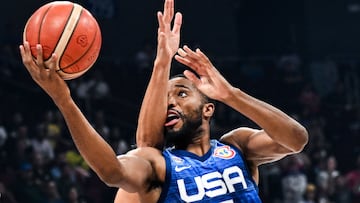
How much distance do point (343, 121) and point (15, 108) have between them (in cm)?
581

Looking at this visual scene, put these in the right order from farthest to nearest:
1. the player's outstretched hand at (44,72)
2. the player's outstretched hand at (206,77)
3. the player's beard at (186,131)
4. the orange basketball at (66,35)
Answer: the player's beard at (186,131) → the player's outstretched hand at (206,77) → the orange basketball at (66,35) → the player's outstretched hand at (44,72)

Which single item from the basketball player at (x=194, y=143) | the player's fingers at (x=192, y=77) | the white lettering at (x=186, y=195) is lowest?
the white lettering at (x=186, y=195)

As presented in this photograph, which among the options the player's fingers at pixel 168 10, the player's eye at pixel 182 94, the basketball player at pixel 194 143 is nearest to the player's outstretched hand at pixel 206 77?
the basketball player at pixel 194 143

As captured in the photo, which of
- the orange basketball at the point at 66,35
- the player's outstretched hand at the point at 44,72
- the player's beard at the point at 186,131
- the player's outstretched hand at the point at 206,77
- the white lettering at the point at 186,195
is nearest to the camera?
the player's outstretched hand at the point at 44,72

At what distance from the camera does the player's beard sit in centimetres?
439

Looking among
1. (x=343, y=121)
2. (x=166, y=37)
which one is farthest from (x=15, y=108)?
(x=166, y=37)

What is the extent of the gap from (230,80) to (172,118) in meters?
10.4

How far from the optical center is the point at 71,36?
12.2 feet

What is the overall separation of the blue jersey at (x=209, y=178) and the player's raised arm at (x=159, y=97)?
123mm

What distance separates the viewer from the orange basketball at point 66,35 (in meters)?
3.59

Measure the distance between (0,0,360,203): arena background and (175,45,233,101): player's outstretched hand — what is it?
552cm

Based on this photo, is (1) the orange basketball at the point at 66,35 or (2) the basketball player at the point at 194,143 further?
(2) the basketball player at the point at 194,143

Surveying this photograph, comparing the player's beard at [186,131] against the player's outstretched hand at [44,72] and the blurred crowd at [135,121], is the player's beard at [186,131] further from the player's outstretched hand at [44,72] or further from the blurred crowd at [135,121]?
the blurred crowd at [135,121]

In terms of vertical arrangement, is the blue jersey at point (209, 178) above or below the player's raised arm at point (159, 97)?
below
